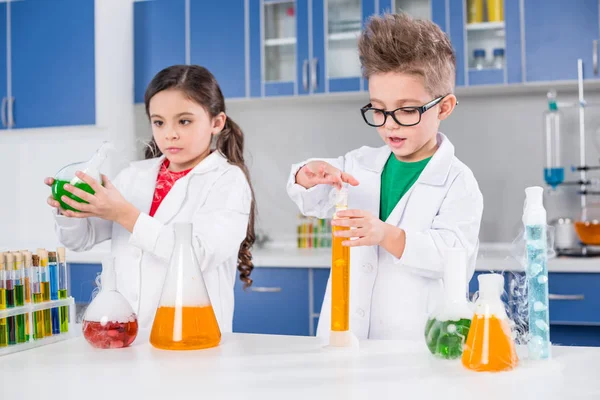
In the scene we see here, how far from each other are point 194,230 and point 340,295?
486mm

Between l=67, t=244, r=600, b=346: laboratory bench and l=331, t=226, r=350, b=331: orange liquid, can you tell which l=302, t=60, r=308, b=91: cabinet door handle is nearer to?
l=67, t=244, r=600, b=346: laboratory bench

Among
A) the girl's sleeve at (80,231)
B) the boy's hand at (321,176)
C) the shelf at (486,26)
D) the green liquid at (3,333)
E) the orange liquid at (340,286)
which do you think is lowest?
the green liquid at (3,333)

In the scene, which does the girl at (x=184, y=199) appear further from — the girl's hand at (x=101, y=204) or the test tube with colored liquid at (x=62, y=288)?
the test tube with colored liquid at (x=62, y=288)

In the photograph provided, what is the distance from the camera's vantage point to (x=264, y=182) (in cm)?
341

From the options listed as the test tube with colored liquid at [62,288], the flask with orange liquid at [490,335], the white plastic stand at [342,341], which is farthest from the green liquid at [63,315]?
the flask with orange liquid at [490,335]

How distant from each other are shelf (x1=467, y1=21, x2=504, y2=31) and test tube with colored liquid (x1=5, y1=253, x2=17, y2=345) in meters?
2.32

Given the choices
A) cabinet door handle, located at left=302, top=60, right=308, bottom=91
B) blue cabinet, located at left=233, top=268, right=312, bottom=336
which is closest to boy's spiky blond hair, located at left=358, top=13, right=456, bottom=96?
blue cabinet, located at left=233, top=268, right=312, bottom=336

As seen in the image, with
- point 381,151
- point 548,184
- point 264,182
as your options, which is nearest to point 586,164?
point 548,184

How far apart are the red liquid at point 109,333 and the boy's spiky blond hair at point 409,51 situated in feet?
2.20

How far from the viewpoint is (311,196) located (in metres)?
1.42

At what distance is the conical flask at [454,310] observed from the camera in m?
0.98

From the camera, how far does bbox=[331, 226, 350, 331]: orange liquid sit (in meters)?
1.06

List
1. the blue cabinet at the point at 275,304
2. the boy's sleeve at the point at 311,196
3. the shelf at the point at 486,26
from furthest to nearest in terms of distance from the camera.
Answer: the shelf at the point at 486,26 → the blue cabinet at the point at 275,304 → the boy's sleeve at the point at 311,196

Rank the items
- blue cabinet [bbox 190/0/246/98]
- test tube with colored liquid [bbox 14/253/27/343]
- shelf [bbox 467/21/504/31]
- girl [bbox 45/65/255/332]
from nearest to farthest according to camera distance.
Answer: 1. test tube with colored liquid [bbox 14/253/27/343]
2. girl [bbox 45/65/255/332]
3. shelf [bbox 467/21/504/31]
4. blue cabinet [bbox 190/0/246/98]
